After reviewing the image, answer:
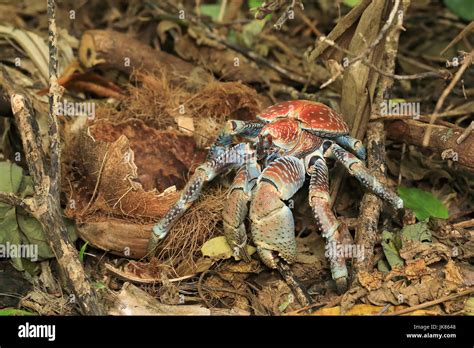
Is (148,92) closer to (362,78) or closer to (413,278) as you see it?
(362,78)

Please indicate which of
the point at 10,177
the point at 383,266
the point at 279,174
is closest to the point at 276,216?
the point at 279,174

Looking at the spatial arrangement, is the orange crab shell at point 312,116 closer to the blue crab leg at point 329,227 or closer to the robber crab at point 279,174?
the robber crab at point 279,174

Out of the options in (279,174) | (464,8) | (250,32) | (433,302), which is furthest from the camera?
(250,32)

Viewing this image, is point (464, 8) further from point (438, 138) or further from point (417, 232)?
point (417, 232)

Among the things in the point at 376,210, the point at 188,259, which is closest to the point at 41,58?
the point at 188,259

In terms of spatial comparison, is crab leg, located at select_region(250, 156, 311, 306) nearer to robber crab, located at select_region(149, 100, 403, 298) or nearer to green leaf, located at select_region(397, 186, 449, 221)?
robber crab, located at select_region(149, 100, 403, 298)

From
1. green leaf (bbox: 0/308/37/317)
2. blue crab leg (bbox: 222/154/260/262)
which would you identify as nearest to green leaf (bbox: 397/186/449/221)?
blue crab leg (bbox: 222/154/260/262)
